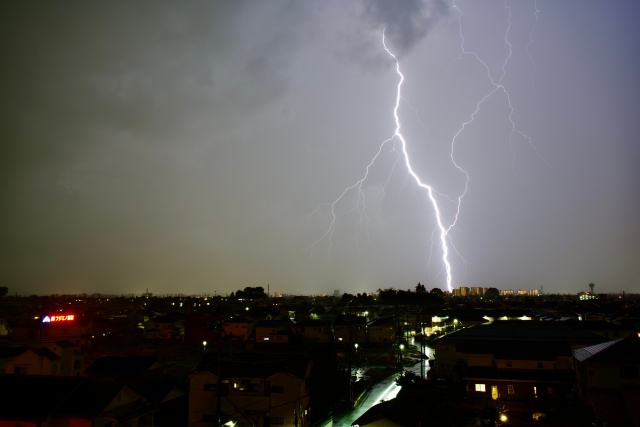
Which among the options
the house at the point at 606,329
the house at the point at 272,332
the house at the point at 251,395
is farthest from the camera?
the house at the point at 272,332

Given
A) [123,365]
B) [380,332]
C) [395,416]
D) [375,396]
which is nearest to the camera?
[395,416]

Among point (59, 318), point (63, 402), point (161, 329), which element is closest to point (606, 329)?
point (63, 402)

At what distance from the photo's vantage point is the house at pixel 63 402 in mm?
12156

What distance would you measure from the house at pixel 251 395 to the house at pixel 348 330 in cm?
2023

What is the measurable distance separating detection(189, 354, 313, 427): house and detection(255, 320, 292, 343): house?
16.9 metres

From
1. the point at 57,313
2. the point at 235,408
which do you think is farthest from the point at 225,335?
the point at 235,408

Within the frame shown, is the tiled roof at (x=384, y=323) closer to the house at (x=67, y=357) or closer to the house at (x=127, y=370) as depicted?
the house at (x=127, y=370)

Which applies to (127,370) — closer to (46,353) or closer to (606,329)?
(46,353)

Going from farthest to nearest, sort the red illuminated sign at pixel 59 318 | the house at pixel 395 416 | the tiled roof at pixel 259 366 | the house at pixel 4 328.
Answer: the house at pixel 4 328 < the red illuminated sign at pixel 59 318 < the tiled roof at pixel 259 366 < the house at pixel 395 416

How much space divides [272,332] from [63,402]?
920 inches

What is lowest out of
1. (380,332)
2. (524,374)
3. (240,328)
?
(380,332)

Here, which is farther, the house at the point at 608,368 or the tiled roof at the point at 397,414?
the house at the point at 608,368

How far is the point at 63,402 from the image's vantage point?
41.7ft

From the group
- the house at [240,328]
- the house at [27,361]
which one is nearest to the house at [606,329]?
the house at [240,328]
